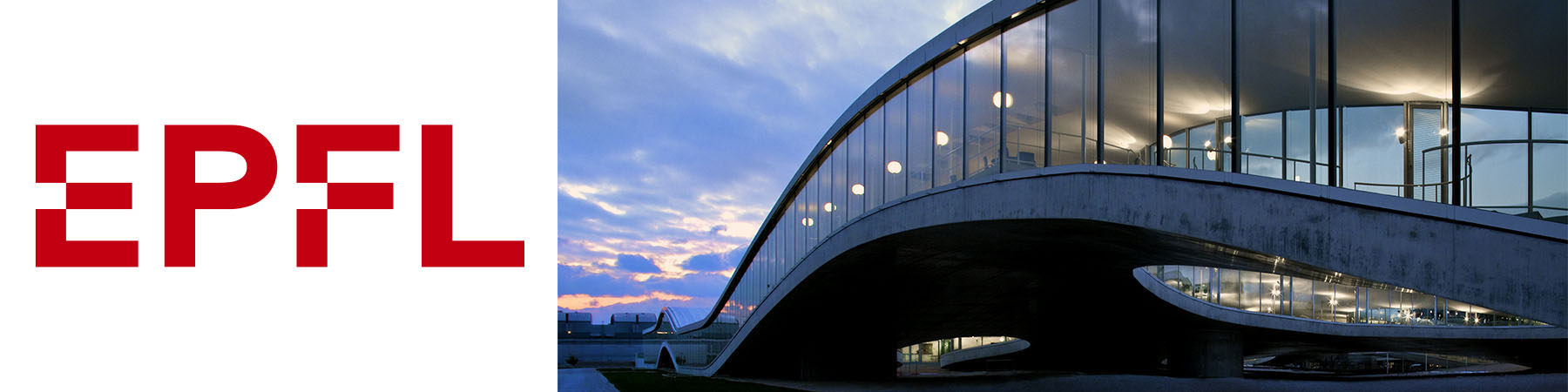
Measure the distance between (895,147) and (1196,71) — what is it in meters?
10.0

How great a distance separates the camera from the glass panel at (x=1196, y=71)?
14.6 m

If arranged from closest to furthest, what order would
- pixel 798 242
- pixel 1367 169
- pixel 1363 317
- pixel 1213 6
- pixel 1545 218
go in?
pixel 1545 218, pixel 1367 169, pixel 1213 6, pixel 798 242, pixel 1363 317

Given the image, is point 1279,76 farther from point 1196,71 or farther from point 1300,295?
point 1300,295

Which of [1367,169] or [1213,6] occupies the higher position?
[1213,6]

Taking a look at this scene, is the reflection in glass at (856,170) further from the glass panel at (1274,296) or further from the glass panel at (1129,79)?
the glass panel at (1274,296)

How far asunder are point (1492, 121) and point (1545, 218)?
4.65 ft

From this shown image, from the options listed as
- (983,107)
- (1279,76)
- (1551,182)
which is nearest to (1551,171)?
(1551,182)

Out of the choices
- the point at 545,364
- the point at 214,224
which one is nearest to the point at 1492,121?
the point at 545,364

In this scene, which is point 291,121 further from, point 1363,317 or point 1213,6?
Answer: point 1363,317

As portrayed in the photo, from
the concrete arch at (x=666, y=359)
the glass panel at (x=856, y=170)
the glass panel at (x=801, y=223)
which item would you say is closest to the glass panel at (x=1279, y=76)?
the glass panel at (x=856, y=170)

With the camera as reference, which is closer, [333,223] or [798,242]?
[333,223]

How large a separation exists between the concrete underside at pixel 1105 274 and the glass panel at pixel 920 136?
693mm

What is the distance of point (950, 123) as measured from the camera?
21328 millimetres

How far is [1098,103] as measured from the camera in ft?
54.2
